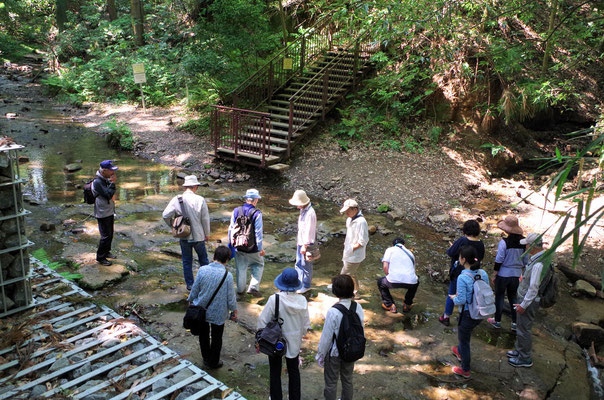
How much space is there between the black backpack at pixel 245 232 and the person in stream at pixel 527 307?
3.57m

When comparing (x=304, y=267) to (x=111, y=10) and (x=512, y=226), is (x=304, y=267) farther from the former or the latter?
(x=111, y=10)

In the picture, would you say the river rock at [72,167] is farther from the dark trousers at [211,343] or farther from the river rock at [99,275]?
the dark trousers at [211,343]

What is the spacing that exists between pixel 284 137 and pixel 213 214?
4.32 m

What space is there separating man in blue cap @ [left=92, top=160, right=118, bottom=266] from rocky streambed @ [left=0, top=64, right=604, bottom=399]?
0.28 m

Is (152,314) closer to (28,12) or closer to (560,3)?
(560,3)

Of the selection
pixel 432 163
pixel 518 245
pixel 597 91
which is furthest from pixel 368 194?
pixel 597 91

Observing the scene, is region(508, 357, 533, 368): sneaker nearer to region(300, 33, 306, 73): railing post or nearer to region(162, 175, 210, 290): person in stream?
region(162, 175, 210, 290): person in stream

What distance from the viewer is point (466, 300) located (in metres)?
5.23

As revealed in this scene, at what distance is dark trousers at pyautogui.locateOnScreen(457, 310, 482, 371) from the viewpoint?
527 centimetres

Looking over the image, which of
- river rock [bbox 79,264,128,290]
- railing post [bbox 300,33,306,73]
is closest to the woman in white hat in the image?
river rock [bbox 79,264,128,290]

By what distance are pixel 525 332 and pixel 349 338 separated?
2871mm

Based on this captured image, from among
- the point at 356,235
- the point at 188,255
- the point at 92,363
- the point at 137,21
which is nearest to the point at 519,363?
the point at 356,235

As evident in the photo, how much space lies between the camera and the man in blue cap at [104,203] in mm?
6750

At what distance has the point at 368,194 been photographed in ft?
38.3
